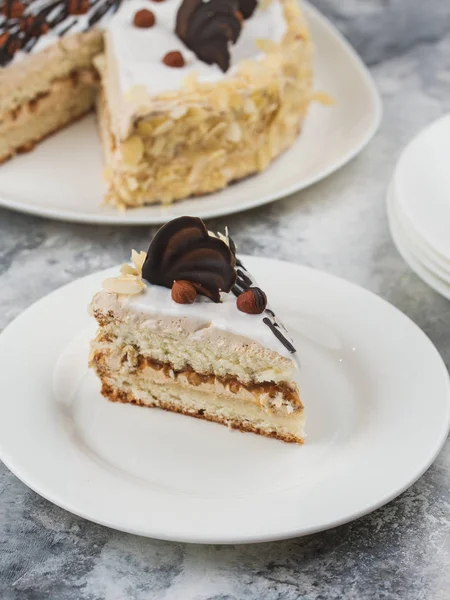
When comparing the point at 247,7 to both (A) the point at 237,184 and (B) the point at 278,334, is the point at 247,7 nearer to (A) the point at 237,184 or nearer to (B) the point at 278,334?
(A) the point at 237,184

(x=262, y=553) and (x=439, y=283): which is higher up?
(x=262, y=553)

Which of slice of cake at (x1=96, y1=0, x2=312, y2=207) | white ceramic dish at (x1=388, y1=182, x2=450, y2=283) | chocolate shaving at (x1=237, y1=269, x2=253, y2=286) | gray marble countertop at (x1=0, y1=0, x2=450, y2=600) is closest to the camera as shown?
gray marble countertop at (x1=0, y1=0, x2=450, y2=600)

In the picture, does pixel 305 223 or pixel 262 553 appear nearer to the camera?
pixel 262 553

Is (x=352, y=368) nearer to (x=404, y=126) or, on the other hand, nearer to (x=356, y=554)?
(x=356, y=554)

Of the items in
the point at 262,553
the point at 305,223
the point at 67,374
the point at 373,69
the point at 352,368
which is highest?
the point at 67,374

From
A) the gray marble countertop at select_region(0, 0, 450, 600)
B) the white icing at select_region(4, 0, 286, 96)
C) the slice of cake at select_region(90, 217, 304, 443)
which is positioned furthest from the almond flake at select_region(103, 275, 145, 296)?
the white icing at select_region(4, 0, 286, 96)

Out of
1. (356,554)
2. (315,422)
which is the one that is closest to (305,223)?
(315,422)

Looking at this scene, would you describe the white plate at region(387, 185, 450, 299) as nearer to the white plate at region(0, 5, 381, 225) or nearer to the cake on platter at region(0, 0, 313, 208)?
the white plate at region(0, 5, 381, 225)

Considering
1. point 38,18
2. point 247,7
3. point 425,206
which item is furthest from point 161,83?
point 425,206
